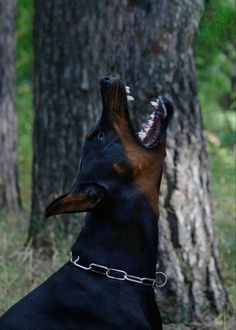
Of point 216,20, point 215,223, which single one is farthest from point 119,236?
point 215,223

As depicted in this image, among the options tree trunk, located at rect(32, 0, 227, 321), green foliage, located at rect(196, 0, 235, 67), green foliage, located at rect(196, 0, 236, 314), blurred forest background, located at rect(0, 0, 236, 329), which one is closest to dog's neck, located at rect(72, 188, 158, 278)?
tree trunk, located at rect(32, 0, 227, 321)

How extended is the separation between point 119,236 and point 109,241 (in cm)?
6

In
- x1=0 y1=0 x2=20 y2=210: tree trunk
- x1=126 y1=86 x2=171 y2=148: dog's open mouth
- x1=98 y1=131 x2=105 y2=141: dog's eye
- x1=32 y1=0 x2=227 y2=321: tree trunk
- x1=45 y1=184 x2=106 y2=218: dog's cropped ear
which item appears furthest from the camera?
x1=0 y1=0 x2=20 y2=210: tree trunk

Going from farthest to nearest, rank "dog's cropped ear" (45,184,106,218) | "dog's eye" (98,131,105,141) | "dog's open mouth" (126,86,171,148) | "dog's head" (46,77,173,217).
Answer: "dog's open mouth" (126,86,171,148) < "dog's eye" (98,131,105,141) < "dog's head" (46,77,173,217) < "dog's cropped ear" (45,184,106,218)

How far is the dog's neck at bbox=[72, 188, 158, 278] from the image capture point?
4.36 m

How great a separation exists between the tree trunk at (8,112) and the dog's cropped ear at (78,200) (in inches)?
277

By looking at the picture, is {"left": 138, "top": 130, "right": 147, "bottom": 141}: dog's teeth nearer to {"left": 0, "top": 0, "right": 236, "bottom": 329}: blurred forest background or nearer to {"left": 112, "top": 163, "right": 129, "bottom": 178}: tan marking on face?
{"left": 112, "top": 163, "right": 129, "bottom": 178}: tan marking on face

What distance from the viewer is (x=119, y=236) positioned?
172 inches

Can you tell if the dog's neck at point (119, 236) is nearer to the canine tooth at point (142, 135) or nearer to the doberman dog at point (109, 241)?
the doberman dog at point (109, 241)

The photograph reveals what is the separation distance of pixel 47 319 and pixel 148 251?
2.12 ft

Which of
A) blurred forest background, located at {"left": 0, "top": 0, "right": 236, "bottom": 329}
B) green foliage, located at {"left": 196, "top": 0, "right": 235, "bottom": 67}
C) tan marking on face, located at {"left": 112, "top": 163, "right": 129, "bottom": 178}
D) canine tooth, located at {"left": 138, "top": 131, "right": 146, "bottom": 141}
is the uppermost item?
green foliage, located at {"left": 196, "top": 0, "right": 235, "bottom": 67}

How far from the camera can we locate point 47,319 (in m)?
4.21

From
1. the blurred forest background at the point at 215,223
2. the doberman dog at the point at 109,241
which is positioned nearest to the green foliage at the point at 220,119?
the blurred forest background at the point at 215,223

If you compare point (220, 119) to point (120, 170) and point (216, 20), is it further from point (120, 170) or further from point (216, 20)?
point (120, 170)
